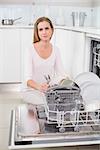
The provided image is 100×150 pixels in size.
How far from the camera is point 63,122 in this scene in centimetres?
→ 85

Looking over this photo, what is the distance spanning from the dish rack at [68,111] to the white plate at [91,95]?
0.02 meters

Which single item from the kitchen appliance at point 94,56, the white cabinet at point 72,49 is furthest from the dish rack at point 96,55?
the white cabinet at point 72,49

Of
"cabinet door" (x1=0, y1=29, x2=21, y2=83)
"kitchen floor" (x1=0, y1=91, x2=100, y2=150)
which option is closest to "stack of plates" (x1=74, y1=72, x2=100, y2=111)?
"kitchen floor" (x1=0, y1=91, x2=100, y2=150)

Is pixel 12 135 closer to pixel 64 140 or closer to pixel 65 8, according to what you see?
pixel 64 140

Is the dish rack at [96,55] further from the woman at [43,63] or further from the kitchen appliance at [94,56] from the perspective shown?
the woman at [43,63]

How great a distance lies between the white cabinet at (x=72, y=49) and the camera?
1904mm

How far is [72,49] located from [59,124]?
1415 mm

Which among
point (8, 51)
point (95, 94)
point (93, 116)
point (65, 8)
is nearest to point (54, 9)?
point (65, 8)

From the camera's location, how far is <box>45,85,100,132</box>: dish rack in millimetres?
853

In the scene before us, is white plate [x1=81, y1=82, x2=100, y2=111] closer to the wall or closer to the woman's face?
the woman's face

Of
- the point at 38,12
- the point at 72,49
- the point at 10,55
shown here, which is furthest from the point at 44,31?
the point at 38,12

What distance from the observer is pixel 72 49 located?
7.22 feet

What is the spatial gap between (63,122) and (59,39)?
140cm

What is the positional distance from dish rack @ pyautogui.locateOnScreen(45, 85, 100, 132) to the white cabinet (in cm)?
90
